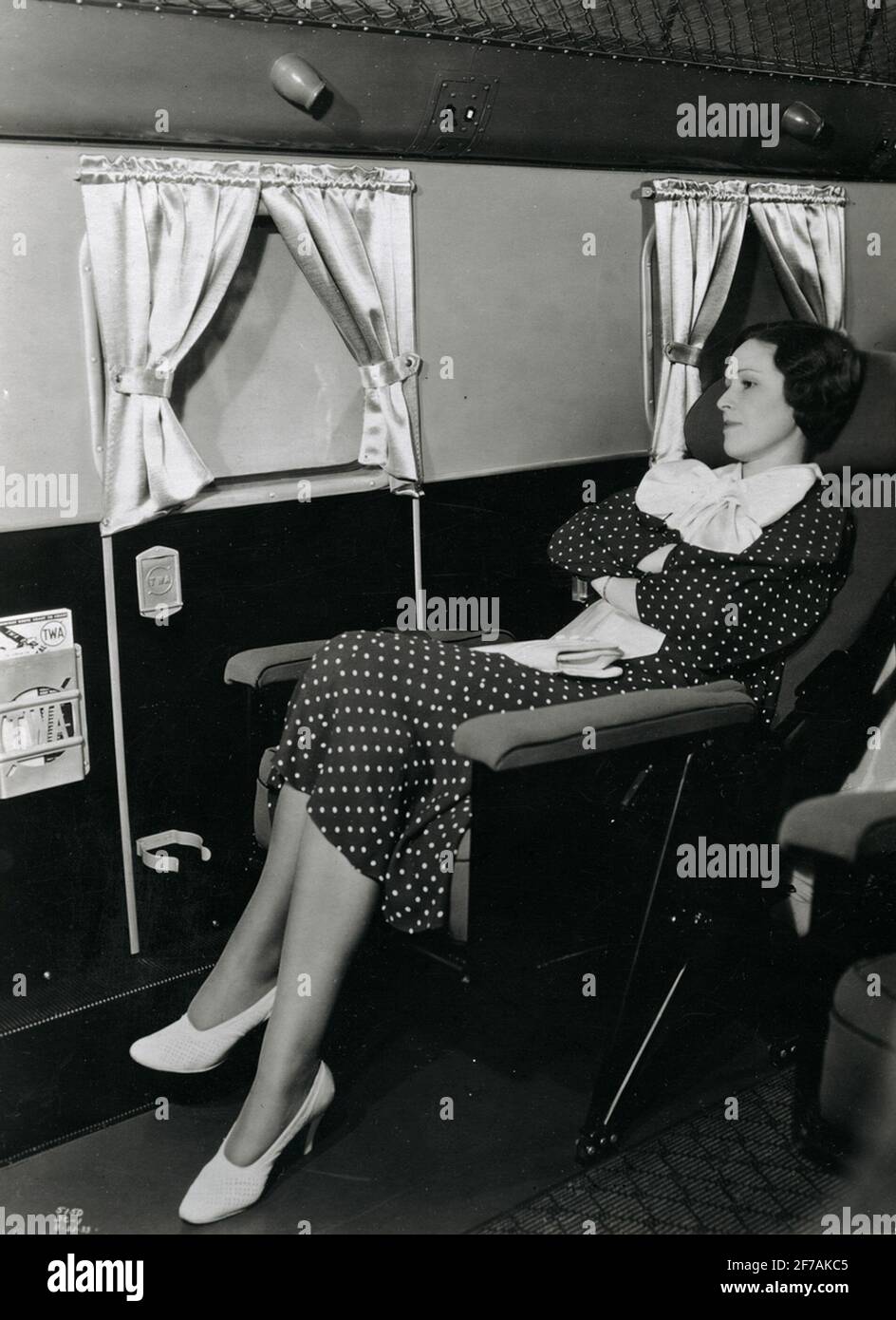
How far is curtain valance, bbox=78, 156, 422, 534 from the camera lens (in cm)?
260

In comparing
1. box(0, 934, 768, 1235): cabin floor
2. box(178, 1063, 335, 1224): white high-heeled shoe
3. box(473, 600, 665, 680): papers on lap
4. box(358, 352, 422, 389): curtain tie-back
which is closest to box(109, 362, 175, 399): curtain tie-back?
box(358, 352, 422, 389): curtain tie-back

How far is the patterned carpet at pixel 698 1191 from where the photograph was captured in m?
2.15

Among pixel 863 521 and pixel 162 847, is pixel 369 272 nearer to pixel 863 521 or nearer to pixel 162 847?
pixel 863 521

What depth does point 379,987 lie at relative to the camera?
9.64 ft

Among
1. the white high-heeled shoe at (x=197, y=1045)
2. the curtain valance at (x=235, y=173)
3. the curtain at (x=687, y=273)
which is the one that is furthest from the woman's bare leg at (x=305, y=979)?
the curtain at (x=687, y=273)

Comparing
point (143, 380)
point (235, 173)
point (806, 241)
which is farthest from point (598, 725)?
point (806, 241)

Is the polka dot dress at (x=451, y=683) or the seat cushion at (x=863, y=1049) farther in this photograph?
the polka dot dress at (x=451, y=683)

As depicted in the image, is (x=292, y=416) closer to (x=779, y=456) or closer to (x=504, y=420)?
(x=504, y=420)

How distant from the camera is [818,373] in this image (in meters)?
2.70

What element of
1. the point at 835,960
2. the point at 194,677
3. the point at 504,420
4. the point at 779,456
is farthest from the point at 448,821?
the point at 504,420

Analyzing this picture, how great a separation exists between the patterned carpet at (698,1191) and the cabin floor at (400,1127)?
5 cm

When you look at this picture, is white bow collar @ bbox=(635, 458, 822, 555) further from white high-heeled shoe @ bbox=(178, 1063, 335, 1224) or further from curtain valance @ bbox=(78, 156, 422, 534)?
white high-heeled shoe @ bbox=(178, 1063, 335, 1224)

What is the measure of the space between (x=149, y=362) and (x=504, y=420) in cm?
109

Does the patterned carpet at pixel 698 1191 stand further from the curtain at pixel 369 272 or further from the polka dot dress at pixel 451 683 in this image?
the curtain at pixel 369 272
